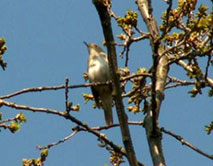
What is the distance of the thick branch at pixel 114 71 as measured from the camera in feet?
16.2

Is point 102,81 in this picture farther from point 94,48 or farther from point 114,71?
point 114,71

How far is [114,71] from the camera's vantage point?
5.13 metres

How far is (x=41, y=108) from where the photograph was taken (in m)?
5.33

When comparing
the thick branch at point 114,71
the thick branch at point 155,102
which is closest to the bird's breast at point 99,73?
the thick branch at point 155,102

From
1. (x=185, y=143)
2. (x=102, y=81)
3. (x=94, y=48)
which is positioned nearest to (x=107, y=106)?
(x=102, y=81)

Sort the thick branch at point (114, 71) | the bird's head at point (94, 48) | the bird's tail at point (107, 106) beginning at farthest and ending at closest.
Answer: the bird's head at point (94, 48) < the bird's tail at point (107, 106) < the thick branch at point (114, 71)

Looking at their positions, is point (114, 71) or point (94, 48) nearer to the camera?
point (114, 71)

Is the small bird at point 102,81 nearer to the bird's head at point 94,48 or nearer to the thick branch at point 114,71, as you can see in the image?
the bird's head at point 94,48

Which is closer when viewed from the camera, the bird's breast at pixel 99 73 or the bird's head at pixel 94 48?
the bird's breast at pixel 99 73

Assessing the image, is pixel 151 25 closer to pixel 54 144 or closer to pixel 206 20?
pixel 206 20

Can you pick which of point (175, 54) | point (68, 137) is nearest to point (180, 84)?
point (175, 54)

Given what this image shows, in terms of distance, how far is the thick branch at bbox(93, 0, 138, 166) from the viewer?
4.95m

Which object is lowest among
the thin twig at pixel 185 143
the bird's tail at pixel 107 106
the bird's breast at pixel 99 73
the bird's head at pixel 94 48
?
the thin twig at pixel 185 143

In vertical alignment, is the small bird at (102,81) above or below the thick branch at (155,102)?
above
